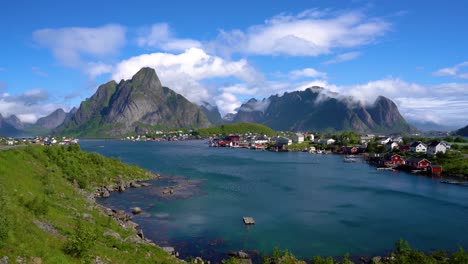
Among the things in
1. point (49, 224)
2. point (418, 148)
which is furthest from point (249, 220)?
point (418, 148)

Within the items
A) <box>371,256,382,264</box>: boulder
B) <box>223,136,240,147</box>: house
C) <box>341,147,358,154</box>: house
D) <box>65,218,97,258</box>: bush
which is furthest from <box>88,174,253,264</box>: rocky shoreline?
<box>223,136,240,147</box>: house

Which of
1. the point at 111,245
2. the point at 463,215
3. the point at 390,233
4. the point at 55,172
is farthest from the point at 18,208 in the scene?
the point at 463,215

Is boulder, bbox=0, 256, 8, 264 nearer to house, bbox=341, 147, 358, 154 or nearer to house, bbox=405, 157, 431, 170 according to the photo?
house, bbox=405, 157, 431, 170

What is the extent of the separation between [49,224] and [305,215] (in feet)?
87.4

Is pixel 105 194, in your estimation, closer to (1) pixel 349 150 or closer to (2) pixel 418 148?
(2) pixel 418 148

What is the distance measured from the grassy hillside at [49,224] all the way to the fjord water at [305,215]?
5.69 m

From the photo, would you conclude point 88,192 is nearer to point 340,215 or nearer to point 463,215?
point 340,215

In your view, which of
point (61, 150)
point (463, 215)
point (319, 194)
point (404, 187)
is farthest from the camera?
point (404, 187)

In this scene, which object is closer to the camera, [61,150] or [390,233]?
[390,233]

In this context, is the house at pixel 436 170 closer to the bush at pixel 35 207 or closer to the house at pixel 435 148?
the house at pixel 435 148

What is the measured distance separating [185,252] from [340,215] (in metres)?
20.0

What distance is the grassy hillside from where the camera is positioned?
14617 millimetres

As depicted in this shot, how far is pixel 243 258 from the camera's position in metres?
25.6

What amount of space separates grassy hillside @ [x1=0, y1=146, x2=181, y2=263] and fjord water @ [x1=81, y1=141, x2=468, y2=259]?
18.7 feet
